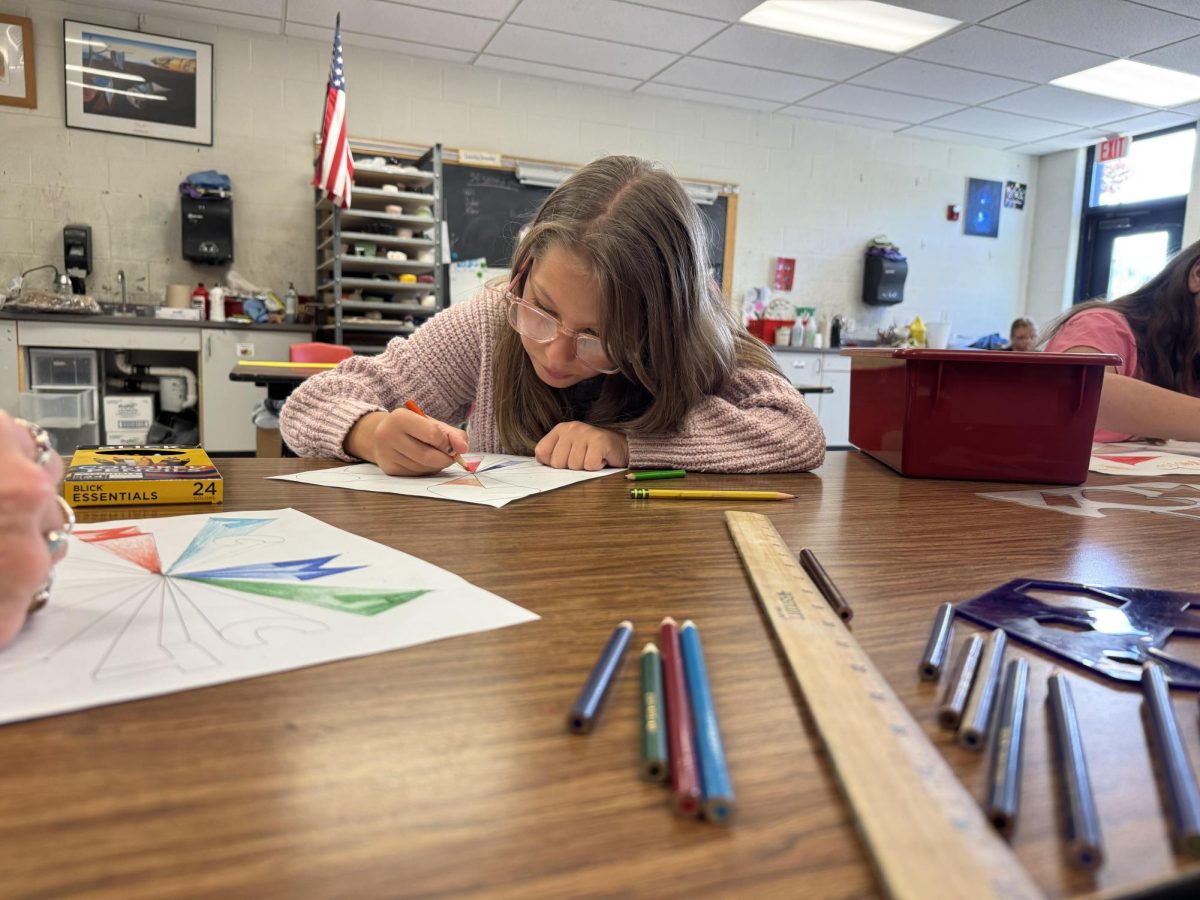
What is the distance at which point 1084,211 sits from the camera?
5.38 meters

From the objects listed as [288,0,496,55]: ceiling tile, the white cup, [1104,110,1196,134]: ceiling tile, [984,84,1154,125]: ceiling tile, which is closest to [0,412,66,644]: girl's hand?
[288,0,496,55]: ceiling tile

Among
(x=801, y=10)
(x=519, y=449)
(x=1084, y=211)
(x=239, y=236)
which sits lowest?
(x=519, y=449)

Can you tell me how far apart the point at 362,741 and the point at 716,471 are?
78 cm

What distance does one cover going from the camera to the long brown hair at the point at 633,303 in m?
0.99

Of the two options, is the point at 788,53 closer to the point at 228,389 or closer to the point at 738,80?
the point at 738,80

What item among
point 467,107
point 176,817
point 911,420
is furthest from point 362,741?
point 467,107

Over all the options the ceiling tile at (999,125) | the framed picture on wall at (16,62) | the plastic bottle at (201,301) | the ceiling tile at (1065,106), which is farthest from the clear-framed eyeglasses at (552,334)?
the ceiling tile at (999,125)

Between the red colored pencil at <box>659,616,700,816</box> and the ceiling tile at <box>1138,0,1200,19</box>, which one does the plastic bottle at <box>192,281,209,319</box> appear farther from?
the ceiling tile at <box>1138,0,1200,19</box>

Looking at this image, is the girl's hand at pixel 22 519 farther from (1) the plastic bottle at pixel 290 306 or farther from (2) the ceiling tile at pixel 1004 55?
(2) the ceiling tile at pixel 1004 55

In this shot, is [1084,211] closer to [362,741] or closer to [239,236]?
[239,236]

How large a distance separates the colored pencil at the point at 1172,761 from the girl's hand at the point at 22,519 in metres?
0.42

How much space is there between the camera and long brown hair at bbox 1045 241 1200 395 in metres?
1.56

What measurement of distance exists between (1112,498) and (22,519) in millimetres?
1002

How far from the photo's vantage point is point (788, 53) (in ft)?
12.6
